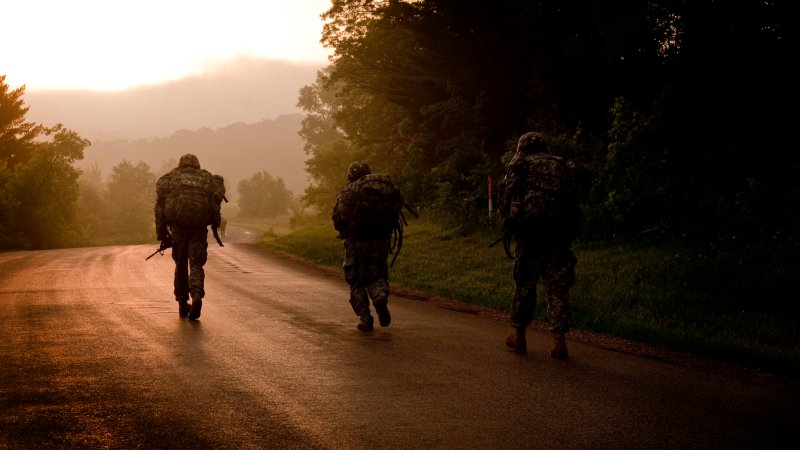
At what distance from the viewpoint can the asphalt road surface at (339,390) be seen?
425 centimetres

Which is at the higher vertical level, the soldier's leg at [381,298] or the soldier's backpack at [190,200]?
the soldier's backpack at [190,200]

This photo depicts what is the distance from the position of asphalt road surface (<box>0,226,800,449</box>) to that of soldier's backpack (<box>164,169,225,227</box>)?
1315 mm

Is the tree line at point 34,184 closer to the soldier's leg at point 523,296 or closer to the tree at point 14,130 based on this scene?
the tree at point 14,130

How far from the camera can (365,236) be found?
8.41m

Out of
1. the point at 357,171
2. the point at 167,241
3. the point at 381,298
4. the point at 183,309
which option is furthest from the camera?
the point at 167,241

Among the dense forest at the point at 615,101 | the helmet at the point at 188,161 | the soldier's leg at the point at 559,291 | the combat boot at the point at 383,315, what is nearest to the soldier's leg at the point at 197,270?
the helmet at the point at 188,161

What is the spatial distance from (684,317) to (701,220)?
15.0 ft

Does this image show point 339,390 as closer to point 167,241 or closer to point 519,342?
point 519,342

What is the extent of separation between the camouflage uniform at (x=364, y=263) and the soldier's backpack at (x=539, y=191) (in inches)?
78.6

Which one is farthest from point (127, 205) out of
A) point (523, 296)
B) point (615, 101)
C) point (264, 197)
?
point (523, 296)

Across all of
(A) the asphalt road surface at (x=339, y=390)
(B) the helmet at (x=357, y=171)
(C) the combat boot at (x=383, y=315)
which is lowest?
(A) the asphalt road surface at (x=339, y=390)

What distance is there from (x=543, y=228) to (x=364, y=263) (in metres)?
2.41

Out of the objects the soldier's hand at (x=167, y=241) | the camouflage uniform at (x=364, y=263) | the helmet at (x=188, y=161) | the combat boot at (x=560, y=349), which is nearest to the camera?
the combat boot at (x=560, y=349)

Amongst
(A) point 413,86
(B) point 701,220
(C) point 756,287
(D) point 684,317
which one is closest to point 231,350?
(D) point 684,317
